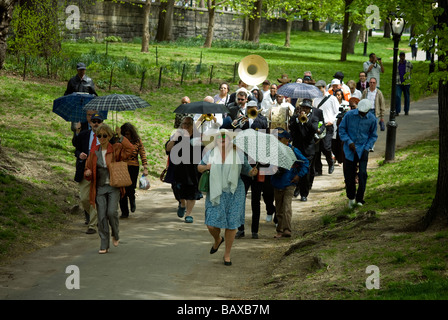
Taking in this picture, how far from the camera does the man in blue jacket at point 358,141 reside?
12953mm

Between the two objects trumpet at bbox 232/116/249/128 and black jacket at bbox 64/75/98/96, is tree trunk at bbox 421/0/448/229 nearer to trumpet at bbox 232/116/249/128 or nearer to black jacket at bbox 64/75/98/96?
trumpet at bbox 232/116/249/128

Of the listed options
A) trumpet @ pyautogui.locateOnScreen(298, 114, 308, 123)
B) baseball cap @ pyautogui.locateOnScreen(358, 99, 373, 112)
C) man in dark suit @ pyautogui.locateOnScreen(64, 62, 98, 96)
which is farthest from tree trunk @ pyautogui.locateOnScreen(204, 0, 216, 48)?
baseball cap @ pyautogui.locateOnScreen(358, 99, 373, 112)

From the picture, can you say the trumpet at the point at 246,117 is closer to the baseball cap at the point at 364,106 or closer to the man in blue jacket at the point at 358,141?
the man in blue jacket at the point at 358,141

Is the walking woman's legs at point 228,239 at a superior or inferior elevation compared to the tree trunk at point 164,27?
inferior

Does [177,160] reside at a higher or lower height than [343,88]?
lower

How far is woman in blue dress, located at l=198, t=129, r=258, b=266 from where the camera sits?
10.2 meters

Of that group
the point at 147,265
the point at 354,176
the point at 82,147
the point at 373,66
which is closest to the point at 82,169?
the point at 82,147

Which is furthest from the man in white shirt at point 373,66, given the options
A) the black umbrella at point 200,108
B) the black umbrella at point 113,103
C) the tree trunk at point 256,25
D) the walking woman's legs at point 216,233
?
the tree trunk at point 256,25

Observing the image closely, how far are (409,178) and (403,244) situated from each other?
17.2 ft

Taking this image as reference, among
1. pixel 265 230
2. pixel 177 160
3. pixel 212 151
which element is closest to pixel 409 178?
pixel 265 230

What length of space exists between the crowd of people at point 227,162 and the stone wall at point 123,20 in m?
18.2

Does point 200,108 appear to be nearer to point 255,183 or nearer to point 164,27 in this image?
point 255,183

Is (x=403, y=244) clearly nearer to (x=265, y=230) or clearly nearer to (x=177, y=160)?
(x=265, y=230)

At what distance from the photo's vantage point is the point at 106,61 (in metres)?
27.6
